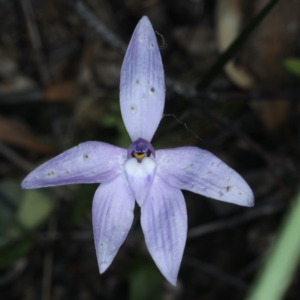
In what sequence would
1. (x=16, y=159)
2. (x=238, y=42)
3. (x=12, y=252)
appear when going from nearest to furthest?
(x=238, y=42)
(x=12, y=252)
(x=16, y=159)

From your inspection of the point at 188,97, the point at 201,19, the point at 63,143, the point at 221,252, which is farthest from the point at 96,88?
the point at 221,252

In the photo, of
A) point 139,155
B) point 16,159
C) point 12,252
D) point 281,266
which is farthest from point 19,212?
point 281,266

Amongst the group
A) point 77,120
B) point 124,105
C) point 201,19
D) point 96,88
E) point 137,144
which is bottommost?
point 137,144

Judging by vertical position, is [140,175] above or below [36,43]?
below

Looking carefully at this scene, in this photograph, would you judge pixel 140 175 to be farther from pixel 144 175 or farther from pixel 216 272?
pixel 216 272

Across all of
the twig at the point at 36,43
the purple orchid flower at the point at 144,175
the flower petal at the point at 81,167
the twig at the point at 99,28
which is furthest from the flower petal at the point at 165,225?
the twig at the point at 36,43

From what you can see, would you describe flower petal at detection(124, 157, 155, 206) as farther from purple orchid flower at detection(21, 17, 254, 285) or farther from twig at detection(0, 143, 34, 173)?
twig at detection(0, 143, 34, 173)

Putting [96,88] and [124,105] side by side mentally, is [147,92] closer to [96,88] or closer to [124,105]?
[124,105]
